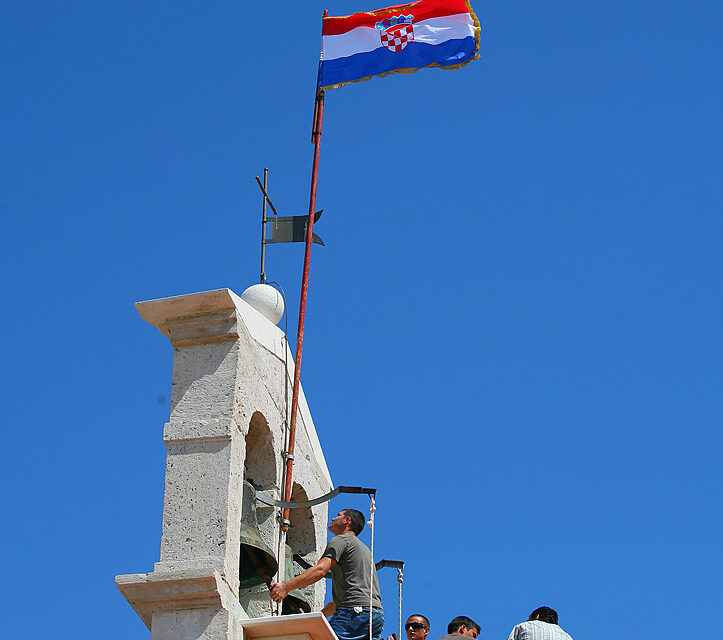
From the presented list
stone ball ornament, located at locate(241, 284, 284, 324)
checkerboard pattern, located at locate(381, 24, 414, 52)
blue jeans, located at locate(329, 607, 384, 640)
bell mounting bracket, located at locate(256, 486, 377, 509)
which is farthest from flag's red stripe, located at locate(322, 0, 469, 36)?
blue jeans, located at locate(329, 607, 384, 640)

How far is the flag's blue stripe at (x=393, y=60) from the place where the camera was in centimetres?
1327

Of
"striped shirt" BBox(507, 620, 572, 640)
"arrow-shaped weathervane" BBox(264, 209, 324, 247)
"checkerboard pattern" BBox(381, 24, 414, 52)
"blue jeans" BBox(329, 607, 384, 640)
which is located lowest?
"striped shirt" BBox(507, 620, 572, 640)

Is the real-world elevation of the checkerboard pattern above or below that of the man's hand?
above

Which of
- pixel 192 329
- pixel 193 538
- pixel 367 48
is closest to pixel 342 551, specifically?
pixel 193 538

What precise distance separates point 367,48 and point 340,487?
5.09 metres

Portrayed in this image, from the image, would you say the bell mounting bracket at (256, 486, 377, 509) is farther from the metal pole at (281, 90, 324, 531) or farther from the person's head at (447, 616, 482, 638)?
the person's head at (447, 616, 482, 638)

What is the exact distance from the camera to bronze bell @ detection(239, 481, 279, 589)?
32.9ft

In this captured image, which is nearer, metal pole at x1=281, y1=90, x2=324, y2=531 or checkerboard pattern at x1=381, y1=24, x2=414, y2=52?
metal pole at x1=281, y1=90, x2=324, y2=531

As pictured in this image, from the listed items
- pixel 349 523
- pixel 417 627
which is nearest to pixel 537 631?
pixel 417 627

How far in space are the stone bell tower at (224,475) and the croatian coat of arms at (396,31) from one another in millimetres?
3458

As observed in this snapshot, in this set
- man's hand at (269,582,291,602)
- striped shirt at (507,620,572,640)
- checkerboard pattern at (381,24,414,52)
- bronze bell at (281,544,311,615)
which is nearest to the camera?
striped shirt at (507,620,572,640)

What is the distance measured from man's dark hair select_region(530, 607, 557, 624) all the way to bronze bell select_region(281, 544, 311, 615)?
2313 mm

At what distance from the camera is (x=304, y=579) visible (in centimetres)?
970

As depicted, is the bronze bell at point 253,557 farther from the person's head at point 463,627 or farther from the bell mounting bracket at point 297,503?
the person's head at point 463,627
